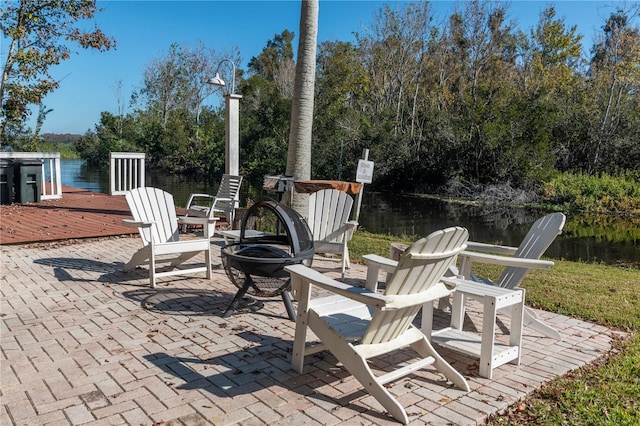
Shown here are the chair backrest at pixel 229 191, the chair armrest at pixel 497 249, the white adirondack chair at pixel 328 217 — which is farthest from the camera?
the chair backrest at pixel 229 191

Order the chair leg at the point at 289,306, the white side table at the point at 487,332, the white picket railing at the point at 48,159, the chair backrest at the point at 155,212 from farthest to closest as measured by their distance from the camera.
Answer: the white picket railing at the point at 48,159, the chair backrest at the point at 155,212, the chair leg at the point at 289,306, the white side table at the point at 487,332

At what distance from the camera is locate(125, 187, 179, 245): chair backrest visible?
450 centimetres

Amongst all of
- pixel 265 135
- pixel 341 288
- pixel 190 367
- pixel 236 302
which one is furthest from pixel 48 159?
pixel 265 135

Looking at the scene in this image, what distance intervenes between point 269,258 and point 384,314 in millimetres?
1369

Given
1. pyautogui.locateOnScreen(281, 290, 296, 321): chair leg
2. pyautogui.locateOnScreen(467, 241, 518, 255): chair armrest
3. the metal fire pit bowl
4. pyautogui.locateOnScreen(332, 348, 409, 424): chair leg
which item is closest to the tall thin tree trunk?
the metal fire pit bowl

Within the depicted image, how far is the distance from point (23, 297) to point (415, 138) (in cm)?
1990

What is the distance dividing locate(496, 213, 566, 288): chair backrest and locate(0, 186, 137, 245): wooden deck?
5245 mm

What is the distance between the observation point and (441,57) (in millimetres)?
25438

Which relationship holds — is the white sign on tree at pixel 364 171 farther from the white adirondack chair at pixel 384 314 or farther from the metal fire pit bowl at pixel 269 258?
the white adirondack chair at pixel 384 314

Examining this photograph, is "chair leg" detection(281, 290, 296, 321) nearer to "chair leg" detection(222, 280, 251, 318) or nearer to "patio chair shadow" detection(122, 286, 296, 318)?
"patio chair shadow" detection(122, 286, 296, 318)

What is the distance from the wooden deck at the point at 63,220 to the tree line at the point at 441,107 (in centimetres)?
1346

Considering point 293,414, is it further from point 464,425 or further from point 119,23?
point 119,23

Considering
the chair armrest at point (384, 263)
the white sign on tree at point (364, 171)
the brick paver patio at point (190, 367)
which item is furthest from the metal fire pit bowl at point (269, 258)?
the white sign on tree at point (364, 171)

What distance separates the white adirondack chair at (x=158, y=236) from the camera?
14.2 feet
